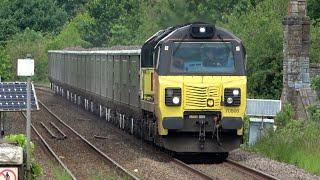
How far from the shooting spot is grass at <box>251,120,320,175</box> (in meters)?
A: 18.8

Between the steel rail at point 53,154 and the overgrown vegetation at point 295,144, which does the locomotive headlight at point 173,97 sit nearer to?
the steel rail at point 53,154

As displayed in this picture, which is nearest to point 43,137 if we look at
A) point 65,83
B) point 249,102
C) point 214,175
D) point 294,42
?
point 249,102

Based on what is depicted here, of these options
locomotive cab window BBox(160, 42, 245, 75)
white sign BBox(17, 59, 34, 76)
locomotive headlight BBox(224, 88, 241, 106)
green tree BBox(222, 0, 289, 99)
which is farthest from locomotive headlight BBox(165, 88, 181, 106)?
green tree BBox(222, 0, 289, 99)

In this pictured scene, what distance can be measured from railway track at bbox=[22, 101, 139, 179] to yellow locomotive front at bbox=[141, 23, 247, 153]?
5.09 feet

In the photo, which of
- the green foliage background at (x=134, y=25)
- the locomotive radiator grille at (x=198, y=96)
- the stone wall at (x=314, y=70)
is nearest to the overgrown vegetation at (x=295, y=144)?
the locomotive radiator grille at (x=198, y=96)

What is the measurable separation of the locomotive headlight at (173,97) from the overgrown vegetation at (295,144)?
291cm

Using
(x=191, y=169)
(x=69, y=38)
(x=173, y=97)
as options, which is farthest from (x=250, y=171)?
(x=69, y=38)

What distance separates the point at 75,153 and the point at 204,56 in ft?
15.1

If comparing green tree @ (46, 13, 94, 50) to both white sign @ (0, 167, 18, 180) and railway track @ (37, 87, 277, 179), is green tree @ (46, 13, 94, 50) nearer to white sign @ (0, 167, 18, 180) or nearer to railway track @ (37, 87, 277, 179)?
railway track @ (37, 87, 277, 179)

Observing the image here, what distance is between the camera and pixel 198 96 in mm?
18672

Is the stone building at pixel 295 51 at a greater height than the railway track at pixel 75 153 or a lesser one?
greater

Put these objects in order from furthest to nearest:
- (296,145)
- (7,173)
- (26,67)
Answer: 1. (296,145)
2. (26,67)
3. (7,173)

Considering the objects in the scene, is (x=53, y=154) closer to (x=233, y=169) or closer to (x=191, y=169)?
(x=191, y=169)

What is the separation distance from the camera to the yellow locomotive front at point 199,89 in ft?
61.2
